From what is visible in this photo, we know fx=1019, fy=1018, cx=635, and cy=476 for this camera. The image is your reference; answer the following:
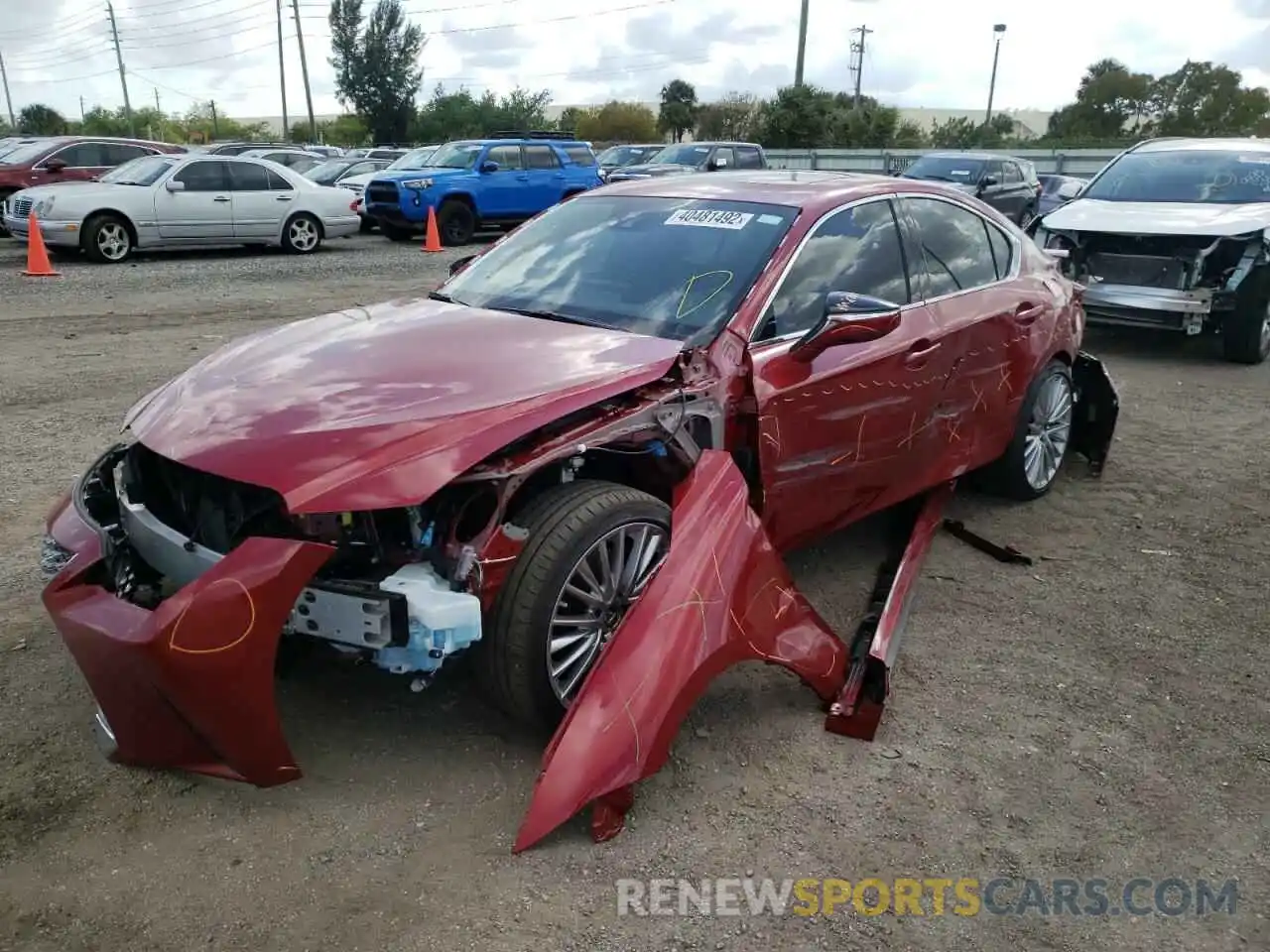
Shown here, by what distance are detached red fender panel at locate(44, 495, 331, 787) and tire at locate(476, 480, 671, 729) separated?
575mm

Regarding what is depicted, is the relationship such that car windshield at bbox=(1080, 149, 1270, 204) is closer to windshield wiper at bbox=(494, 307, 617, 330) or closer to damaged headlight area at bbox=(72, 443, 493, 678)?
windshield wiper at bbox=(494, 307, 617, 330)

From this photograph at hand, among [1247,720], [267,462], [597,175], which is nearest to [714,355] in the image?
[267,462]

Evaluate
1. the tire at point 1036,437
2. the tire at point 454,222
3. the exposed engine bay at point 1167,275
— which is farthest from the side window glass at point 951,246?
the tire at point 454,222

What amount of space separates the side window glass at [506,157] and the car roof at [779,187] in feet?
45.1

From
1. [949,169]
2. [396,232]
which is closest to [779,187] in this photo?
[949,169]

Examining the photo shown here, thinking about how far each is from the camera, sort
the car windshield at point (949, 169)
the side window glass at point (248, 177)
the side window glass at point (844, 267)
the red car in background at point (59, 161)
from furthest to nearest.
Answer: the car windshield at point (949, 169) → the red car in background at point (59, 161) → the side window glass at point (248, 177) → the side window glass at point (844, 267)

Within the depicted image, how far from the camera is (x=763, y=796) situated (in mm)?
2988

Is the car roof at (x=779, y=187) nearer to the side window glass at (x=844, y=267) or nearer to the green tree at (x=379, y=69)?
the side window glass at (x=844, y=267)

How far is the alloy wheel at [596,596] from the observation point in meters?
3.06

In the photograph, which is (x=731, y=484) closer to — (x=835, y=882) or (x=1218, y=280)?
(x=835, y=882)

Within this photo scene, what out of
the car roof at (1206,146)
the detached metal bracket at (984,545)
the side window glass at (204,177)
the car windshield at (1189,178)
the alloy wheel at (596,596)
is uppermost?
the car roof at (1206,146)

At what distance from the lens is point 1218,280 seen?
850 cm

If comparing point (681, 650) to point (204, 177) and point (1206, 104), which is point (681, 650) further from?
point (1206, 104)

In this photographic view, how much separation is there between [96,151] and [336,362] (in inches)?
670
